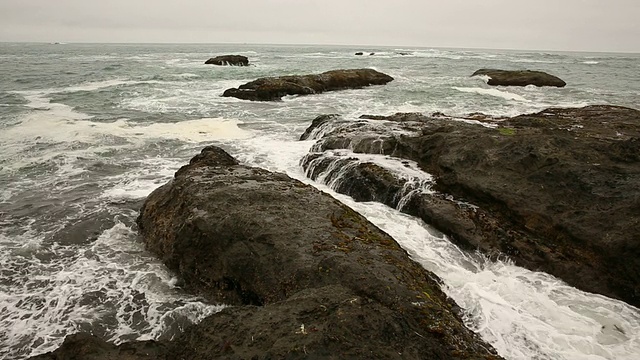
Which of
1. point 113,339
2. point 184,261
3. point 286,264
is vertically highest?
point 286,264

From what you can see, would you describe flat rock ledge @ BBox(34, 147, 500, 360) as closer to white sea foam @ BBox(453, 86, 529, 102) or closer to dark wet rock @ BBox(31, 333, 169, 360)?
dark wet rock @ BBox(31, 333, 169, 360)

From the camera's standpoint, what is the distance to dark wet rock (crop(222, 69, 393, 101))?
2870cm

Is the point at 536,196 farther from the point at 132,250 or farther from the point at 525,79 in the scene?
the point at 525,79

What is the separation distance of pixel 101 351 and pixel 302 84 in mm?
28866

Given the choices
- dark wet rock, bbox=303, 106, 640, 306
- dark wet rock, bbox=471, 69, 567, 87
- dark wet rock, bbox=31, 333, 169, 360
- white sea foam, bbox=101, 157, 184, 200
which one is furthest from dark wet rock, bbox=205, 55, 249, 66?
dark wet rock, bbox=31, 333, 169, 360

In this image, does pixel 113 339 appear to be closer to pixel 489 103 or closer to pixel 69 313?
pixel 69 313

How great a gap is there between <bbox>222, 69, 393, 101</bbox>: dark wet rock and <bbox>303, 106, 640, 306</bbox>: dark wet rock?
60.2 feet

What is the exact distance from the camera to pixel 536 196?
Answer: 328 inches

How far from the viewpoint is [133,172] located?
1282 centimetres

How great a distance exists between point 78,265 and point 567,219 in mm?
9911

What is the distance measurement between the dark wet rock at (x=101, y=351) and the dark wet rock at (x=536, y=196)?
20.4ft

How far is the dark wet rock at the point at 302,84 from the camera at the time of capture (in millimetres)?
28703

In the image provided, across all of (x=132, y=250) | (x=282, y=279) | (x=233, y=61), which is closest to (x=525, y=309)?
(x=282, y=279)

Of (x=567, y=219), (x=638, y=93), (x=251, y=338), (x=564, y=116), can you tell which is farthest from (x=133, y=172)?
(x=638, y=93)
